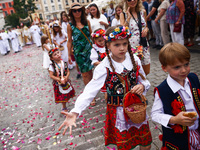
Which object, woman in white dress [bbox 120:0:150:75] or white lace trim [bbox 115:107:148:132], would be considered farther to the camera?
woman in white dress [bbox 120:0:150:75]

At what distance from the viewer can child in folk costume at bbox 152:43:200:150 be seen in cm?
153

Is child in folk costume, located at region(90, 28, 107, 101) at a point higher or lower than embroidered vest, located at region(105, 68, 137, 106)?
higher

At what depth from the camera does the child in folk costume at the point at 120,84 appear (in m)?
1.94

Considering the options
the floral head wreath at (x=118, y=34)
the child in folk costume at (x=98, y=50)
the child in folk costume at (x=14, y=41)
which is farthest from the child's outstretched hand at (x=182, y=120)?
Answer: the child in folk costume at (x=14, y=41)

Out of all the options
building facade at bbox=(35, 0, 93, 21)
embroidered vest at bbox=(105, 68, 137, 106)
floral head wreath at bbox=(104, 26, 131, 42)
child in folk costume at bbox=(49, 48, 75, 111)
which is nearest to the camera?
floral head wreath at bbox=(104, 26, 131, 42)

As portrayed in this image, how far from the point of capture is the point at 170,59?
1546 mm

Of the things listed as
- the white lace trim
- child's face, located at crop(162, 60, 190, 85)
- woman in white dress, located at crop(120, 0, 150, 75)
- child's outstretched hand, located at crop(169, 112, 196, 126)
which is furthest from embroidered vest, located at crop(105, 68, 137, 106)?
woman in white dress, located at crop(120, 0, 150, 75)

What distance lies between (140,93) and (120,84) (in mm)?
260

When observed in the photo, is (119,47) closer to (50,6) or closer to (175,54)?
(175,54)

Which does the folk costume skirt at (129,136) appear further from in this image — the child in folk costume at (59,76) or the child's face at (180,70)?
the child in folk costume at (59,76)

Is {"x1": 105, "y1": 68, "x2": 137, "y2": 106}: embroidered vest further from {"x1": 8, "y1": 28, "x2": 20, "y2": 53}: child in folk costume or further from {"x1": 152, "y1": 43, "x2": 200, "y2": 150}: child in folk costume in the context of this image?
{"x1": 8, "y1": 28, "x2": 20, "y2": 53}: child in folk costume

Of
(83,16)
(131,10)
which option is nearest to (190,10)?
(131,10)

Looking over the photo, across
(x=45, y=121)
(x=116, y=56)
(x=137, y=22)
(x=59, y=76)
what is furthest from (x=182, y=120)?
(x=45, y=121)

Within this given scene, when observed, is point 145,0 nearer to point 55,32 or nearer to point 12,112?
point 55,32
